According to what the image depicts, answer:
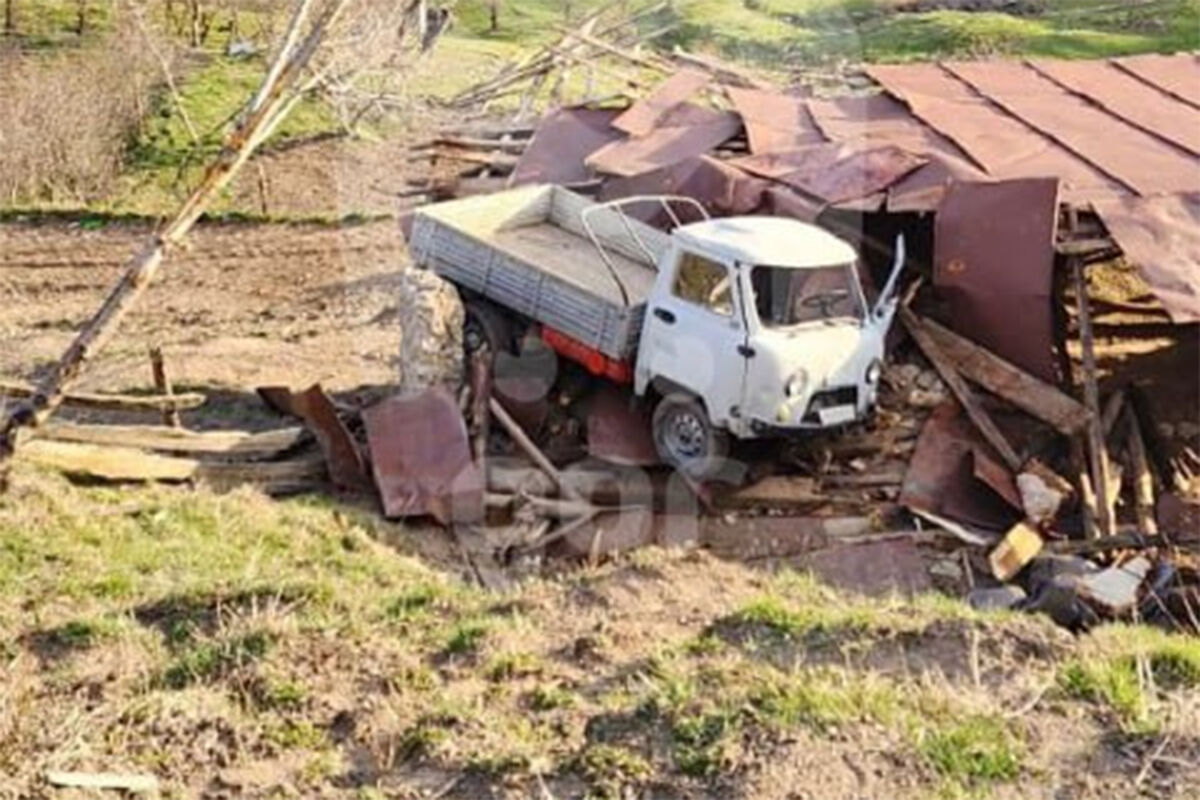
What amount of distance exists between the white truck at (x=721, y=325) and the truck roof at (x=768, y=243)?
12mm

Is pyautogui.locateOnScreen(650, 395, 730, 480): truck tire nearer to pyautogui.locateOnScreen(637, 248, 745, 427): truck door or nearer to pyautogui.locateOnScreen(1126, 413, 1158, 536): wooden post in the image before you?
pyautogui.locateOnScreen(637, 248, 745, 427): truck door

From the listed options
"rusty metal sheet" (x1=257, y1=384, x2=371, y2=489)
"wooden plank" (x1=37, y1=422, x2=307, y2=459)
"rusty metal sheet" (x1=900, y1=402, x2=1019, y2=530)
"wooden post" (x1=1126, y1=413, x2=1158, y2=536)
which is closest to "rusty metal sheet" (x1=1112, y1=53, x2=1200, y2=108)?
"wooden post" (x1=1126, y1=413, x2=1158, y2=536)

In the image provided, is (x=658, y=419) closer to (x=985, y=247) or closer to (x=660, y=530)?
(x=660, y=530)

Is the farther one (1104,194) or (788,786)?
(1104,194)

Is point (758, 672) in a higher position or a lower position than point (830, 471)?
→ higher

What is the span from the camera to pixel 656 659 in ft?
25.2

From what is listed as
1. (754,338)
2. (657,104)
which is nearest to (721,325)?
(754,338)

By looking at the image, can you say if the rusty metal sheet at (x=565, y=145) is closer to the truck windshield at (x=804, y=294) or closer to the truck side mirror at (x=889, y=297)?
the truck side mirror at (x=889, y=297)

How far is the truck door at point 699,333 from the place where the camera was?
→ 12703mm

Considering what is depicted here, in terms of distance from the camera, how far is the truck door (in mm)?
12703

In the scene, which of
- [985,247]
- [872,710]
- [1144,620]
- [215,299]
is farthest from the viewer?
[215,299]

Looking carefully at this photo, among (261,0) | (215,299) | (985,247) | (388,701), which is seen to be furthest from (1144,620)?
(261,0)

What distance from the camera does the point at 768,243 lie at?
1288 cm

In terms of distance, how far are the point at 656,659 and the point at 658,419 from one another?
5.94 m
